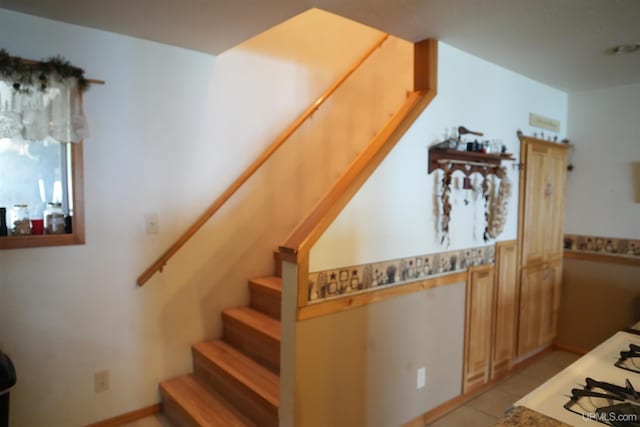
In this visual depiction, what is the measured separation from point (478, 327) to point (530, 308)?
0.85 meters

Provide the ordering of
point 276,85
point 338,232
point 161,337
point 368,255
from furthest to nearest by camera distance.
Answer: point 276,85 < point 161,337 < point 368,255 < point 338,232

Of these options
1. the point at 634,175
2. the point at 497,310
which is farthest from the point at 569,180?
the point at 497,310

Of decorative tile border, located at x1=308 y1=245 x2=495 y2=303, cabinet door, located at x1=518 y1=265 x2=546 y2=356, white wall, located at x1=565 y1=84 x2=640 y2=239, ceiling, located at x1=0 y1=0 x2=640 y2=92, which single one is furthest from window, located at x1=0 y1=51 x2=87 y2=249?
white wall, located at x1=565 y1=84 x2=640 y2=239

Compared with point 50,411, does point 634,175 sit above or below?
above

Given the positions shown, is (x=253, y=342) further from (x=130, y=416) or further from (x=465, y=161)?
(x=465, y=161)

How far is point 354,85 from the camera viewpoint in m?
3.41

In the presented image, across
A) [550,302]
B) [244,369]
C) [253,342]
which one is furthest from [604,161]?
[244,369]

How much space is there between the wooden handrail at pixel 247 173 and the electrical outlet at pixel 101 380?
54 centimetres

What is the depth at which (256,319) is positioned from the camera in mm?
2549

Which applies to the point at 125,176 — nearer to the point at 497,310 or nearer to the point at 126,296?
the point at 126,296

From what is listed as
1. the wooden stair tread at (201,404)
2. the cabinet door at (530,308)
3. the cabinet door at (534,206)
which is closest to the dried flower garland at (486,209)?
the cabinet door at (534,206)

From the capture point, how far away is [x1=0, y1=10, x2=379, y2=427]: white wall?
6.81 ft

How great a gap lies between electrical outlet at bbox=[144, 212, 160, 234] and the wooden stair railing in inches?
42.1

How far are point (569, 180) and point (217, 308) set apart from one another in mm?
3305
